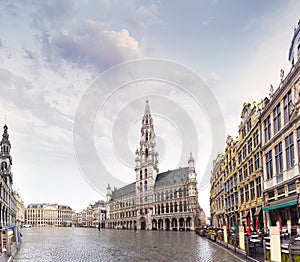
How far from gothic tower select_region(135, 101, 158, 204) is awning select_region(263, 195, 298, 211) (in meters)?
92.6

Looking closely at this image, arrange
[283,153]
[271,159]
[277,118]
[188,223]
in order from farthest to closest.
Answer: [188,223] < [271,159] < [277,118] < [283,153]

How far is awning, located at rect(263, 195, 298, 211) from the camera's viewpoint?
27.2 m

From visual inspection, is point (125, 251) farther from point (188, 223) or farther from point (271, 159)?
point (188, 223)

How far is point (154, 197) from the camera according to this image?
405ft

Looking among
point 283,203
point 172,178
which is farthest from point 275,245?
point 172,178

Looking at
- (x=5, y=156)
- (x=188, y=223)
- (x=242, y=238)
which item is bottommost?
(x=188, y=223)

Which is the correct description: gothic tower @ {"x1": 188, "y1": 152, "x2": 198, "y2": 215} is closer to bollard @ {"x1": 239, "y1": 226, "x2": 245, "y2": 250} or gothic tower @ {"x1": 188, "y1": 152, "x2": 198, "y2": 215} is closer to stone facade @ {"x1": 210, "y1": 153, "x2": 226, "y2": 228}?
stone facade @ {"x1": 210, "y1": 153, "x2": 226, "y2": 228}

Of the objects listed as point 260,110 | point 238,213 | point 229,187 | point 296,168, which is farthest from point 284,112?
point 229,187

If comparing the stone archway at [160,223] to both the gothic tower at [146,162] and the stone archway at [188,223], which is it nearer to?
the gothic tower at [146,162]

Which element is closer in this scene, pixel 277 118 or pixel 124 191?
pixel 277 118

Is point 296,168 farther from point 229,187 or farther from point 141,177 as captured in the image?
point 141,177

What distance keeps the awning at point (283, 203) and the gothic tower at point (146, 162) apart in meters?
92.6

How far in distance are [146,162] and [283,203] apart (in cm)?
10014

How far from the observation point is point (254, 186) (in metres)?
40.3
